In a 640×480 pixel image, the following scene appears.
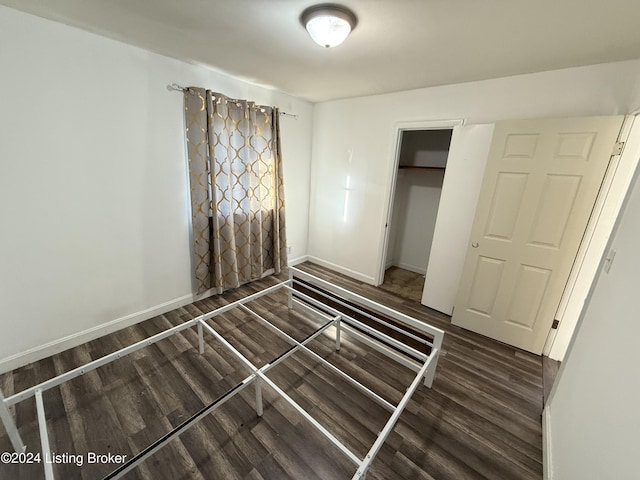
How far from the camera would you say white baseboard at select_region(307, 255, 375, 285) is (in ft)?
11.5

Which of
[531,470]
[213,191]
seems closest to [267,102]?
[213,191]

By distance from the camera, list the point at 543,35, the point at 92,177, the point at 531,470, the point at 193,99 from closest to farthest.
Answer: the point at 531,470 → the point at 543,35 → the point at 92,177 → the point at 193,99

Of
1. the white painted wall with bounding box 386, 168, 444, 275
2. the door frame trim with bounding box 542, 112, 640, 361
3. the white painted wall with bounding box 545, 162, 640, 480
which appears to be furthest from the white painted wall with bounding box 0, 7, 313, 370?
the door frame trim with bounding box 542, 112, 640, 361

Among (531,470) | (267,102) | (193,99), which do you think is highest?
(267,102)

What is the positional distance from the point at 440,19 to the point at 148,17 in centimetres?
179

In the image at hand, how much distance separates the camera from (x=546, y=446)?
144 cm

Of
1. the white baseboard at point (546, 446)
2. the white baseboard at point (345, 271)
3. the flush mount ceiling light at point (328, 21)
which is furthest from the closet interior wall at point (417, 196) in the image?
the white baseboard at point (546, 446)

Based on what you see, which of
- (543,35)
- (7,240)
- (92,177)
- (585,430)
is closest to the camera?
(585,430)

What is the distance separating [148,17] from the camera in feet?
5.17

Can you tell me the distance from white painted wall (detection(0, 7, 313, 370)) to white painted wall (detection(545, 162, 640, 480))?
10.1 feet

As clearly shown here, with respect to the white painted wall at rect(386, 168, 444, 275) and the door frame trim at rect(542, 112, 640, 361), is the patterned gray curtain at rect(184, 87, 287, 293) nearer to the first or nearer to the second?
the white painted wall at rect(386, 168, 444, 275)

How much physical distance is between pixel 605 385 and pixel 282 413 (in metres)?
1.62

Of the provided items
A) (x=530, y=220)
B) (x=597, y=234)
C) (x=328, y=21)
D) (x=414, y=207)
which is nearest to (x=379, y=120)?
(x=414, y=207)

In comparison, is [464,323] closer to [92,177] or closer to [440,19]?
[440,19]
